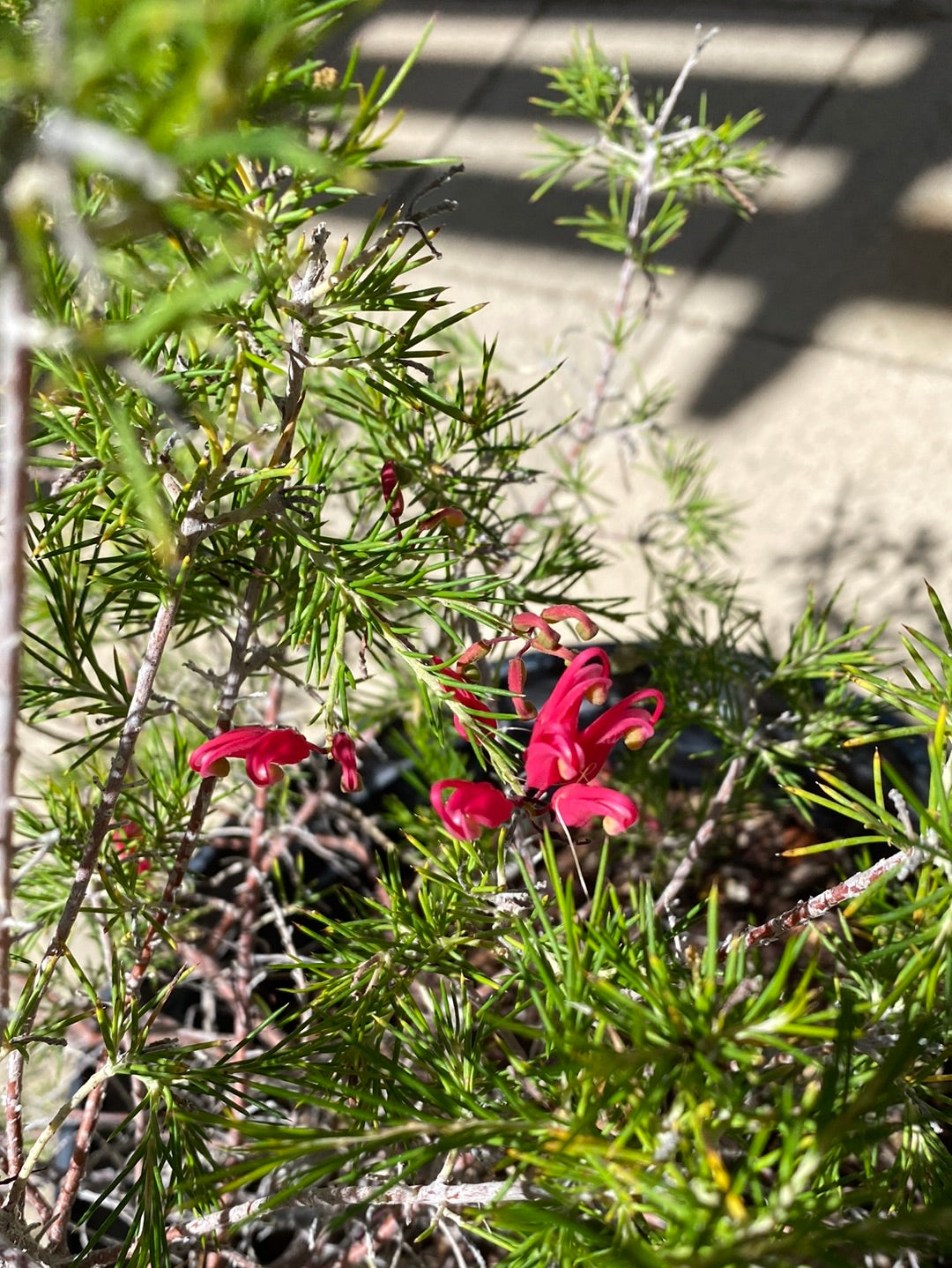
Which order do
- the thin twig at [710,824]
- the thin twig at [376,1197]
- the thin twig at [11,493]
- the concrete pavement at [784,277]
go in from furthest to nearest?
the concrete pavement at [784,277] → the thin twig at [710,824] → the thin twig at [376,1197] → the thin twig at [11,493]

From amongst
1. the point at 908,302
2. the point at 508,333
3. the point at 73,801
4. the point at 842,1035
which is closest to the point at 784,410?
the point at 908,302

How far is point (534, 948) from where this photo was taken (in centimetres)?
30

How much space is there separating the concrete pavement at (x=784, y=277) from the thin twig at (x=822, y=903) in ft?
2.35

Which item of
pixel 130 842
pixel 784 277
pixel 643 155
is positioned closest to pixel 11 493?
pixel 130 842

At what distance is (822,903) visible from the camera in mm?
326

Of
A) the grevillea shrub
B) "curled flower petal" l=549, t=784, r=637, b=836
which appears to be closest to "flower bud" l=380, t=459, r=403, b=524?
the grevillea shrub

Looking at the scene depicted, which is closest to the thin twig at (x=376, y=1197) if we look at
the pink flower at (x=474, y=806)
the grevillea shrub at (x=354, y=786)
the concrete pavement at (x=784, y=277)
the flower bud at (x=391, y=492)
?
the grevillea shrub at (x=354, y=786)

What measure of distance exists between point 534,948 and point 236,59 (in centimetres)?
21

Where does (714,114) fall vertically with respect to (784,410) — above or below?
above

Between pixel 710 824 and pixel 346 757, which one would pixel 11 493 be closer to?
Answer: pixel 346 757

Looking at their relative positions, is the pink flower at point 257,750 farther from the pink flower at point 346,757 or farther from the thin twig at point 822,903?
the thin twig at point 822,903

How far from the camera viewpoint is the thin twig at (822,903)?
312mm

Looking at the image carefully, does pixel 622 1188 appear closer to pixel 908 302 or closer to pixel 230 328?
pixel 230 328

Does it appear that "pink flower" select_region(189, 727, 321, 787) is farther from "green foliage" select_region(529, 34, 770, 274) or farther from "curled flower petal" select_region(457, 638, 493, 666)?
"green foliage" select_region(529, 34, 770, 274)
